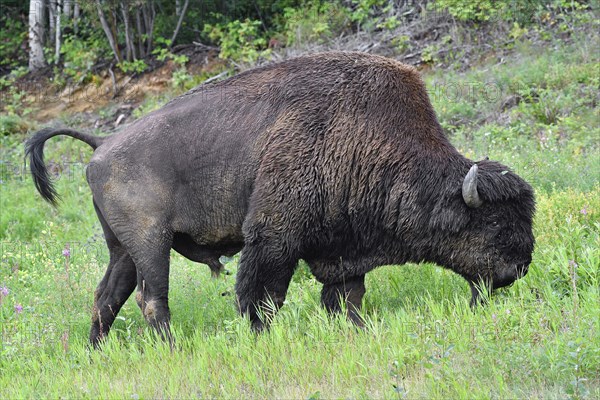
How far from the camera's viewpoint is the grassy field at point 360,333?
5.26 meters

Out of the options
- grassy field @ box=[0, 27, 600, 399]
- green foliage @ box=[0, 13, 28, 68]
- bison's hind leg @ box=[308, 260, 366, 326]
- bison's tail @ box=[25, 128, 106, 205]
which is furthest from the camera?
green foliage @ box=[0, 13, 28, 68]

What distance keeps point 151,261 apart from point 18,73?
14.8 metres

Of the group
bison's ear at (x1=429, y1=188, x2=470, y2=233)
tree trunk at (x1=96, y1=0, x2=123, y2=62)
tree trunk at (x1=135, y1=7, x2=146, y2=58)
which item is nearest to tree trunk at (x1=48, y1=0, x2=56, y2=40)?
tree trunk at (x1=96, y1=0, x2=123, y2=62)

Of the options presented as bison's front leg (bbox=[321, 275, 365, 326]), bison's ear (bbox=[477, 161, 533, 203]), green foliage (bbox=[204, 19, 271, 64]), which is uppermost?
bison's ear (bbox=[477, 161, 533, 203])

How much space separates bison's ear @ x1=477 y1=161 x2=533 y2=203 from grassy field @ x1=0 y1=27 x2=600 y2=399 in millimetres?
671

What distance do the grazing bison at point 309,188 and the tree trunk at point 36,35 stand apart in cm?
1431

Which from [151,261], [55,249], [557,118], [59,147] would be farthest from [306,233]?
[59,147]

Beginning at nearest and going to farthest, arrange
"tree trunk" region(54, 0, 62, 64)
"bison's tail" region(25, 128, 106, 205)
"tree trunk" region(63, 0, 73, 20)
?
"bison's tail" region(25, 128, 106, 205), "tree trunk" region(54, 0, 62, 64), "tree trunk" region(63, 0, 73, 20)

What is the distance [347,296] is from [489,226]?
1315mm

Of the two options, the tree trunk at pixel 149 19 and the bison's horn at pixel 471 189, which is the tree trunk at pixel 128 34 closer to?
the tree trunk at pixel 149 19

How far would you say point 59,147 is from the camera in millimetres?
16734

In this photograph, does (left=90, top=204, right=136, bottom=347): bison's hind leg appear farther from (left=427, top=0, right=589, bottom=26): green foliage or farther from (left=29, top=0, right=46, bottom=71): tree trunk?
→ (left=29, top=0, right=46, bottom=71): tree trunk

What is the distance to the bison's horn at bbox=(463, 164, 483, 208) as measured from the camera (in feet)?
21.6

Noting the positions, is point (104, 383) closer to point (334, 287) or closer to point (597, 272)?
point (334, 287)
